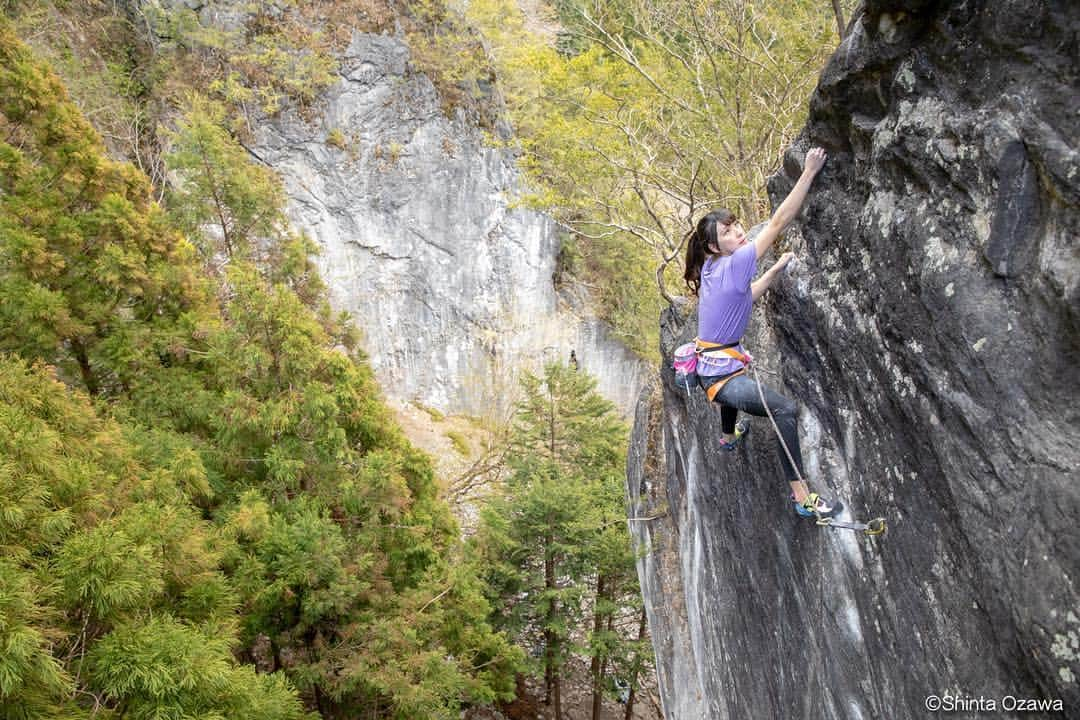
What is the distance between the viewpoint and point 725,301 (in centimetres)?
398

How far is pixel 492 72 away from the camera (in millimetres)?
22672

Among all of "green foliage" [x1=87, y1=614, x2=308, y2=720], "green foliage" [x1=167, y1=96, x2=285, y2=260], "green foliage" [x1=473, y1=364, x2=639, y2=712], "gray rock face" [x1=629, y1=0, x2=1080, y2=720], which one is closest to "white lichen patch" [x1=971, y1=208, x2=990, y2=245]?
"gray rock face" [x1=629, y1=0, x2=1080, y2=720]

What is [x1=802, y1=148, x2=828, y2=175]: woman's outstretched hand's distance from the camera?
3.80m

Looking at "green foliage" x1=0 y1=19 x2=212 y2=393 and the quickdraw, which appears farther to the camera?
"green foliage" x1=0 y1=19 x2=212 y2=393

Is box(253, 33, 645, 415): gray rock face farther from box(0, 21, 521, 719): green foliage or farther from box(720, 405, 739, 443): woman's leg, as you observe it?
box(720, 405, 739, 443): woman's leg

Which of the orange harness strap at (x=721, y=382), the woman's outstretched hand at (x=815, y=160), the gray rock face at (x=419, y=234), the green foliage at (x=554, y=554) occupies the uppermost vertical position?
the gray rock face at (x=419, y=234)

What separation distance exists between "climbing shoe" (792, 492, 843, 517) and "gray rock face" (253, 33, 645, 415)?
19.7 metres

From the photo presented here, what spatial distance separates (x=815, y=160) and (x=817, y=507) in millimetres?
2206

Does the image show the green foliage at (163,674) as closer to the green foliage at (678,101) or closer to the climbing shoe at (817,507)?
the climbing shoe at (817,507)

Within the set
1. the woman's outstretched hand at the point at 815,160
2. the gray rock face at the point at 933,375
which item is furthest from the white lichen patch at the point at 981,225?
the woman's outstretched hand at the point at 815,160

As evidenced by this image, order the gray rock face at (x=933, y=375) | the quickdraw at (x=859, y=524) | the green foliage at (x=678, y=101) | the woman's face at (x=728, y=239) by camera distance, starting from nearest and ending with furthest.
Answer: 1. the gray rock face at (x=933, y=375)
2. the quickdraw at (x=859, y=524)
3. the woman's face at (x=728, y=239)
4. the green foliage at (x=678, y=101)

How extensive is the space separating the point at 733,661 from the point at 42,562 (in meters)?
5.61

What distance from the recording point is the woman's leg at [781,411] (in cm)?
385

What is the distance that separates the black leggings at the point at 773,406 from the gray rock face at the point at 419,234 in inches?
752
